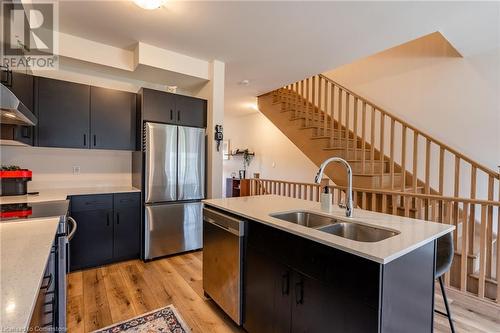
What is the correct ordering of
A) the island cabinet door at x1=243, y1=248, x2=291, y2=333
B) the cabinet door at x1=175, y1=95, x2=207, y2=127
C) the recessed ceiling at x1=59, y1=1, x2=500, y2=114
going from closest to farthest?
the island cabinet door at x1=243, y1=248, x2=291, y2=333 → the recessed ceiling at x1=59, y1=1, x2=500, y2=114 → the cabinet door at x1=175, y1=95, x2=207, y2=127

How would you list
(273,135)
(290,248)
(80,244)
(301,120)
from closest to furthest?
(290,248), (80,244), (301,120), (273,135)

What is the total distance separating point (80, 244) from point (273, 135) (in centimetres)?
481

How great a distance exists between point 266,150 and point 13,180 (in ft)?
16.8

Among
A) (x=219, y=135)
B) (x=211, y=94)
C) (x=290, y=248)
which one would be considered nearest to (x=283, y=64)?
(x=211, y=94)

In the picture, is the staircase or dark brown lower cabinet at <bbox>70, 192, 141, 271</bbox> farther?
dark brown lower cabinet at <bbox>70, 192, 141, 271</bbox>

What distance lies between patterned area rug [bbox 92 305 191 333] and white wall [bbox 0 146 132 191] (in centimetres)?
203

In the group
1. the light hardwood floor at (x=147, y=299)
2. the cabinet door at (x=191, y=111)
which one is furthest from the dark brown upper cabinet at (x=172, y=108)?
the light hardwood floor at (x=147, y=299)

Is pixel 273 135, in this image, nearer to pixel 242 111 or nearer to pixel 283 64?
pixel 242 111

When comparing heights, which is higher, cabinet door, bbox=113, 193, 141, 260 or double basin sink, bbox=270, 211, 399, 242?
double basin sink, bbox=270, 211, 399, 242

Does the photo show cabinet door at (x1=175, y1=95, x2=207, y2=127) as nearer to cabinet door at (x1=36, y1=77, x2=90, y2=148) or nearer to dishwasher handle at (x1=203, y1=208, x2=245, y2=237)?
cabinet door at (x1=36, y1=77, x2=90, y2=148)

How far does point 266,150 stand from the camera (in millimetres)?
6801

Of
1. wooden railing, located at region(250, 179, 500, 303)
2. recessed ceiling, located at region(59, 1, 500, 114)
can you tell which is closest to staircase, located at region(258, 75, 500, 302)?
wooden railing, located at region(250, 179, 500, 303)

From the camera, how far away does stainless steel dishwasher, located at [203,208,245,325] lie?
5.96ft

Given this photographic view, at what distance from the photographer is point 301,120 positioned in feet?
14.7
